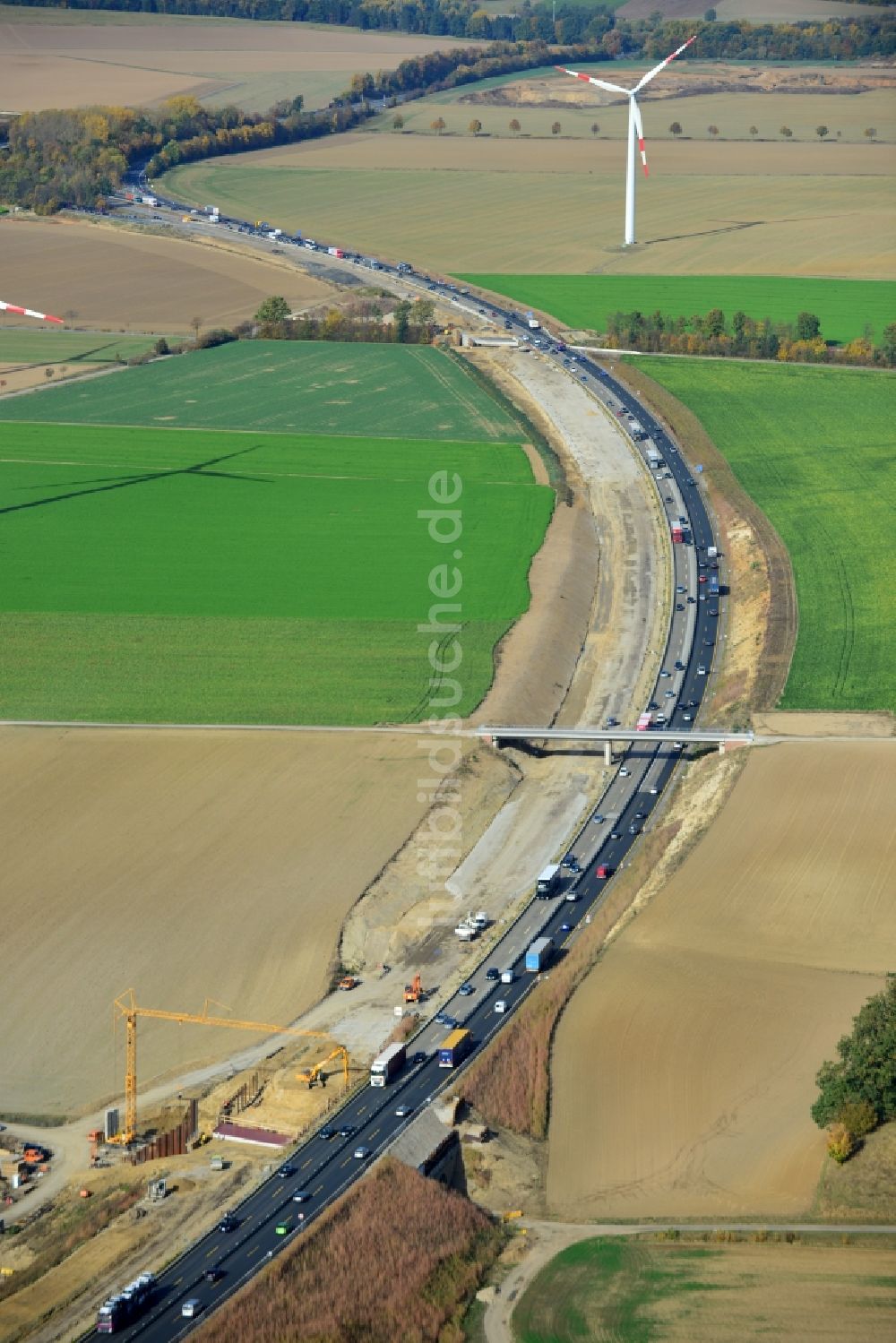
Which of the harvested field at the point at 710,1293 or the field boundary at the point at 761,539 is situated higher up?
the field boundary at the point at 761,539

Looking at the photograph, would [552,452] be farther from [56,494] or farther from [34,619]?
[34,619]

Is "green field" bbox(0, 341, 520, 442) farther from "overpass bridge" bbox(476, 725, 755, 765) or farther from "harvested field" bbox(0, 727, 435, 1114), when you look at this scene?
"harvested field" bbox(0, 727, 435, 1114)

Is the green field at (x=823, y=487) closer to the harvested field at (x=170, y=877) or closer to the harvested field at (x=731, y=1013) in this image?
the harvested field at (x=731, y=1013)

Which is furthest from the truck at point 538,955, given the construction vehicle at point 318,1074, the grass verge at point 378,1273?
the grass verge at point 378,1273

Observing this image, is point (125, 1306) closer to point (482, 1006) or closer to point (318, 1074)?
point (318, 1074)

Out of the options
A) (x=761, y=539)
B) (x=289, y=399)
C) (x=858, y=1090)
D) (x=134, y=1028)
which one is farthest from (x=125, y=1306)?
(x=289, y=399)

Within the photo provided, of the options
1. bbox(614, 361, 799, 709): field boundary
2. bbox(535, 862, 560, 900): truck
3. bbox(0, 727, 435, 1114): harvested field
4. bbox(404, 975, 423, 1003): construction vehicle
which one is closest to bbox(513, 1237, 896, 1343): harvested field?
bbox(404, 975, 423, 1003): construction vehicle
